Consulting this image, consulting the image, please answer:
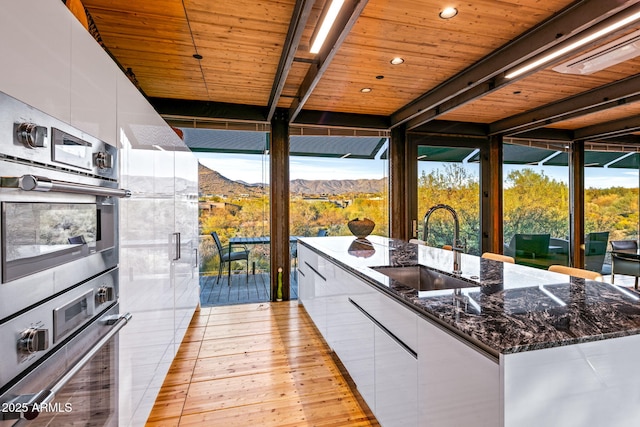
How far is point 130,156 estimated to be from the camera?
1.57 metres

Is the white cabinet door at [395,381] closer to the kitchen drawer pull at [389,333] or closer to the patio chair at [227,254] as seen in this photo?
the kitchen drawer pull at [389,333]

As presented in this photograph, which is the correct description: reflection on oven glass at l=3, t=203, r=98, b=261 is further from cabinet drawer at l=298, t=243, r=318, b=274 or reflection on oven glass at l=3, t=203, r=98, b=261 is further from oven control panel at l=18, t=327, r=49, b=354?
Answer: cabinet drawer at l=298, t=243, r=318, b=274

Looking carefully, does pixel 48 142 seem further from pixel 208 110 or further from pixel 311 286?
pixel 208 110

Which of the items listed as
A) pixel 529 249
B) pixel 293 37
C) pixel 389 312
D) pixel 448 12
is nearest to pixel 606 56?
pixel 448 12

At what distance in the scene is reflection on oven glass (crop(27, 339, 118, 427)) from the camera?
0.94 m

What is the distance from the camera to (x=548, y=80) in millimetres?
3633

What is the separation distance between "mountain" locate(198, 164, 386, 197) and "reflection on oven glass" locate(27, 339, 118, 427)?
3.28m

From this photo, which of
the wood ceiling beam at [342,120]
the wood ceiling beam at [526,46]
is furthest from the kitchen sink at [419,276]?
the wood ceiling beam at [342,120]

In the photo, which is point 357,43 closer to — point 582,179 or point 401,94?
point 401,94

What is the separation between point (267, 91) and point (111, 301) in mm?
3111

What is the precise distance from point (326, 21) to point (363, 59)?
1.11 meters

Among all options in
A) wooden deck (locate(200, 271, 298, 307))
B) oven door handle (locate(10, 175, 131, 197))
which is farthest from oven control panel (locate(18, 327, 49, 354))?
wooden deck (locate(200, 271, 298, 307))

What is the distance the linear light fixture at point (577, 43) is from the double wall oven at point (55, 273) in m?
3.05

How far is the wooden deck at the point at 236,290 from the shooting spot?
4.43 metres
